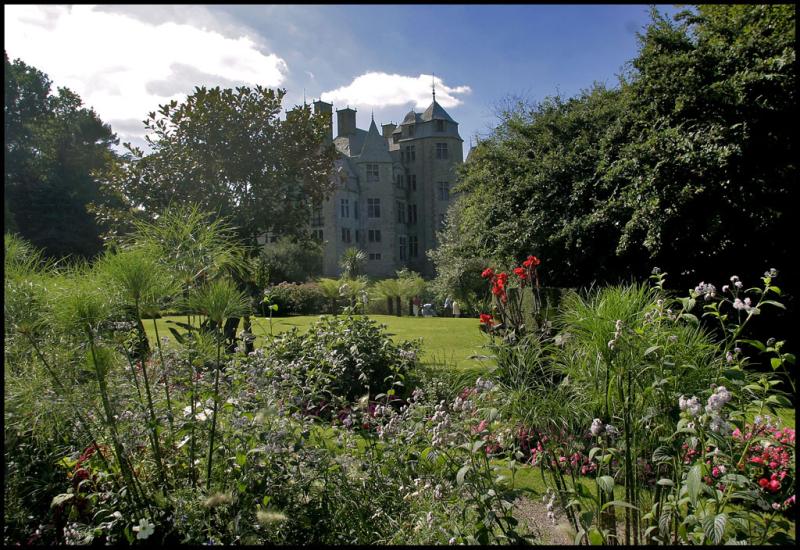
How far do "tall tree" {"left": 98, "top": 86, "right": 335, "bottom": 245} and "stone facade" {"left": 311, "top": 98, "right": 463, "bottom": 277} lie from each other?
99.8 feet

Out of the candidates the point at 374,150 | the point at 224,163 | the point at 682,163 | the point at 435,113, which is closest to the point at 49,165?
the point at 374,150

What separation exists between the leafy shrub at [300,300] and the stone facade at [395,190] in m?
18.2

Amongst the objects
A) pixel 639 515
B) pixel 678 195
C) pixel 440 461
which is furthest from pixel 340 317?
pixel 678 195

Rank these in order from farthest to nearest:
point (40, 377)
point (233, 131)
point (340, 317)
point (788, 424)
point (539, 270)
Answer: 1. point (539, 270)
2. point (233, 131)
3. point (340, 317)
4. point (788, 424)
5. point (40, 377)

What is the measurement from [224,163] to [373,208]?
33.4m

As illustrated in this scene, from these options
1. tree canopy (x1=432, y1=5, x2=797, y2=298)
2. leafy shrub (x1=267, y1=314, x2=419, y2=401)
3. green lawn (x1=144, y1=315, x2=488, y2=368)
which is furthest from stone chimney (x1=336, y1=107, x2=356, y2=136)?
leafy shrub (x1=267, y1=314, x2=419, y2=401)

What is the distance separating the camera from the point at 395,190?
140 feet

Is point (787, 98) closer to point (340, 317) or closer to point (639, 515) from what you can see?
point (340, 317)

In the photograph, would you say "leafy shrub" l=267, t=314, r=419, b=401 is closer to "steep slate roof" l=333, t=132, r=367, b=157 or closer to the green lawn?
the green lawn

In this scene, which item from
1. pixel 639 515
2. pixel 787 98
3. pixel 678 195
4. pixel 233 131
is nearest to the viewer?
pixel 639 515

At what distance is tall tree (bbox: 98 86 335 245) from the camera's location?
29.2 ft

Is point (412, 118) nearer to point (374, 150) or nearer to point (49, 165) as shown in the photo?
point (374, 150)

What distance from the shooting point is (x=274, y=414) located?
260 centimetres

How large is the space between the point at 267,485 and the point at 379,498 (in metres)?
0.60
